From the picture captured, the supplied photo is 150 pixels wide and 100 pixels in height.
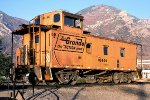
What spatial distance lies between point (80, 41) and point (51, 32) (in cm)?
269

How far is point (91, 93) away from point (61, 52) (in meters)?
4.42

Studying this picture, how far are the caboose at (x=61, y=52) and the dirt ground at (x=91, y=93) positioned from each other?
252 centimetres

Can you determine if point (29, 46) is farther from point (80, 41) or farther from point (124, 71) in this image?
point (124, 71)

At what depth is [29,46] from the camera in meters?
20.8

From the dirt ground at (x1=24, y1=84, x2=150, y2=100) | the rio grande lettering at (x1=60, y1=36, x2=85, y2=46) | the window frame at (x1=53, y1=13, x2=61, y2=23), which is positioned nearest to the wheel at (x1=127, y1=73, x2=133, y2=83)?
the dirt ground at (x1=24, y1=84, x2=150, y2=100)

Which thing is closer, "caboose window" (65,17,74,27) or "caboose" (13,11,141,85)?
"caboose" (13,11,141,85)

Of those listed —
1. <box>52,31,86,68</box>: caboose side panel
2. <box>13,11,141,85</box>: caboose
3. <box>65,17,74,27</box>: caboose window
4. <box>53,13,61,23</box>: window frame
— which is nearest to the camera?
<box>13,11,141,85</box>: caboose

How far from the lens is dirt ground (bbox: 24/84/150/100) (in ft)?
47.5

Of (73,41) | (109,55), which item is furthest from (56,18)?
(109,55)

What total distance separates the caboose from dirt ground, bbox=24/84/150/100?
2.52 metres

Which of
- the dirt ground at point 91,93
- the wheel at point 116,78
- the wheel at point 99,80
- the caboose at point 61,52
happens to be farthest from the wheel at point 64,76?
the wheel at point 116,78

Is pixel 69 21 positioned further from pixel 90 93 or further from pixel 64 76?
pixel 90 93

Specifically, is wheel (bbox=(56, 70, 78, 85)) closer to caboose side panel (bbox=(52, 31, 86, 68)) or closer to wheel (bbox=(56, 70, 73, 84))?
wheel (bbox=(56, 70, 73, 84))

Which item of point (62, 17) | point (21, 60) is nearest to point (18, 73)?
point (21, 60)
